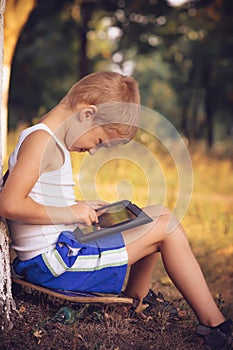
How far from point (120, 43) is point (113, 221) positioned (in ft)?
40.1

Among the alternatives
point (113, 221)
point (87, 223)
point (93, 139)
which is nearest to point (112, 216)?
point (113, 221)

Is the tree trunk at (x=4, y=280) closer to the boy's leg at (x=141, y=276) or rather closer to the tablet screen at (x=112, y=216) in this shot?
the tablet screen at (x=112, y=216)

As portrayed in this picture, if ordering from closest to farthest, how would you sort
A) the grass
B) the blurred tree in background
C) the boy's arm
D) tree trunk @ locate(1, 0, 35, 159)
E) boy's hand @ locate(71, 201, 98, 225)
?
the boy's arm, boy's hand @ locate(71, 201, 98, 225), the grass, tree trunk @ locate(1, 0, 35, 159), the blurred tree in background

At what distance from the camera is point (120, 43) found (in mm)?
14984

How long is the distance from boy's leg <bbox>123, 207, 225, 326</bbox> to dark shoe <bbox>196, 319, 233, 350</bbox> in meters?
0.03

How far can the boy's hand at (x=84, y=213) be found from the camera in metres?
2.94

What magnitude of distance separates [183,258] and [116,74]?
3.21ft

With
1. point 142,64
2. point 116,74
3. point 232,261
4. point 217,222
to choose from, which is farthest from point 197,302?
point 142,64

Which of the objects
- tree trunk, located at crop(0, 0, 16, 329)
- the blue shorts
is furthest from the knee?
tree trunk, located at crop(0, 0, 16, 329)

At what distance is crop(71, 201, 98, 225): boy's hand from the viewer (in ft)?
9.65

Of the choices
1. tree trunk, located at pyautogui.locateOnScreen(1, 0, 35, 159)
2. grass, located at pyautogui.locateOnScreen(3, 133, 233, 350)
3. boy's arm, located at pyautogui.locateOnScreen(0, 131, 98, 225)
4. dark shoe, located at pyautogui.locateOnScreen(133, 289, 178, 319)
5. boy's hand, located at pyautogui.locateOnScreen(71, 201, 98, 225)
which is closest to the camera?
boy's arm, located at pyautogui.locateOnScreen(0, 131, 98, 225)

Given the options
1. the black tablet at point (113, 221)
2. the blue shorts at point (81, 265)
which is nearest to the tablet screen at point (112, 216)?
the black tablet at point (113, 221)

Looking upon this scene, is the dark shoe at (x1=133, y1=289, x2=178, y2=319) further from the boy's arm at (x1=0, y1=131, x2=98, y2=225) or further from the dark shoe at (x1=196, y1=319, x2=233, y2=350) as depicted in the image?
the boy's arm at (x1=0, y1=131, x2=98, y2=225)

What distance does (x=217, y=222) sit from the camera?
25.0 ft
